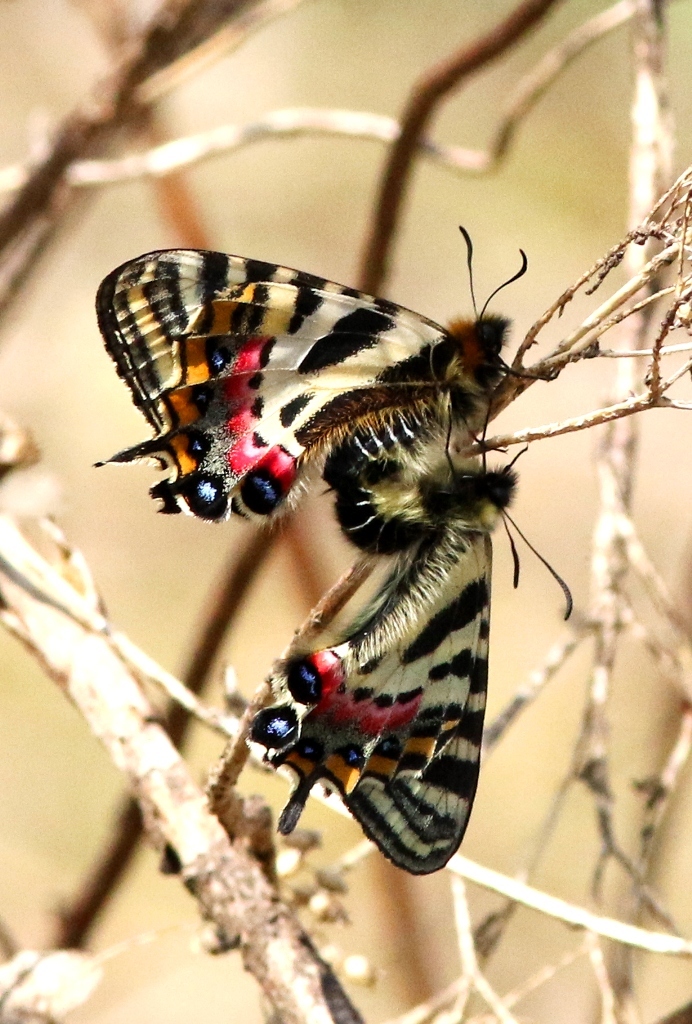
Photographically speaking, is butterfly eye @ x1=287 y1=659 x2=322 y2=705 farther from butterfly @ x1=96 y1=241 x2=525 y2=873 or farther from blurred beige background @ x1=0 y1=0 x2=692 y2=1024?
blurred beige background @ x1=0 y1=0 x2=692 y2=1024

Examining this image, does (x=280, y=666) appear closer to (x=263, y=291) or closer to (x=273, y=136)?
(x=263, y=291)

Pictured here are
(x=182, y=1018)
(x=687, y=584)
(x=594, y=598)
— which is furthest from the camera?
(x=182, y=1018)

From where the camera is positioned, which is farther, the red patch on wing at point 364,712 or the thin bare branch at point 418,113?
the thin bare branch at point 418,113

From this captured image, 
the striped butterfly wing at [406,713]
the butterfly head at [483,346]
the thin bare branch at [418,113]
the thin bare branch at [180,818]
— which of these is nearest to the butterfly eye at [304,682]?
the striped butterfly wing at [406,713]

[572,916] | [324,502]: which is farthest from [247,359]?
[324,502]

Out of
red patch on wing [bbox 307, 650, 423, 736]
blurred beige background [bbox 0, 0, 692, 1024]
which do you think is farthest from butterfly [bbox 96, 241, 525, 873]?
blurred beige background [bbox 0, 0, 692, 1024]

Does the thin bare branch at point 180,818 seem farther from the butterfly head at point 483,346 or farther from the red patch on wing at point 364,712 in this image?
the butterfly head at point 483,346

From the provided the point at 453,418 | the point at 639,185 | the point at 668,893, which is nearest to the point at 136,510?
the point at 668,893
